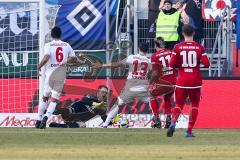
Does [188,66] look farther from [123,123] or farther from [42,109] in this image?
[123,123]

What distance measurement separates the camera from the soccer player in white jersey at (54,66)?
20.0m

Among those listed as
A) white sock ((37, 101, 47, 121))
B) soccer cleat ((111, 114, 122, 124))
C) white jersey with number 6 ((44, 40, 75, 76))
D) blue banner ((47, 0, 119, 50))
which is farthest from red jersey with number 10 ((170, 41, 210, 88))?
blue banner ((47, 0, 119, 50))

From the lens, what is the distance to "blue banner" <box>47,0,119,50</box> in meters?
24.3

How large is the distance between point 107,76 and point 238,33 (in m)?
3.55

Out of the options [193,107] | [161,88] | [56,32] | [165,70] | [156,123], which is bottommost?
[156,123]

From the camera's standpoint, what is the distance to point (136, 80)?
69.9 ft

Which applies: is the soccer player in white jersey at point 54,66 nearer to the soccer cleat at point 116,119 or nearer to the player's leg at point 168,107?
the player's leg at point 168,107

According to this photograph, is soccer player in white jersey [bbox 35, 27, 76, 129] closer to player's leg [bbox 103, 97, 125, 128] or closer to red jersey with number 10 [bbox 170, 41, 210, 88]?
player's leg [bbox 103, 97, 125, 128]

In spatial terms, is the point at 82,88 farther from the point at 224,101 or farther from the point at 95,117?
the point at 224,101

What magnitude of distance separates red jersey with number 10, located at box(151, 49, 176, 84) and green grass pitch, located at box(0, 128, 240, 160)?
9.17 ft

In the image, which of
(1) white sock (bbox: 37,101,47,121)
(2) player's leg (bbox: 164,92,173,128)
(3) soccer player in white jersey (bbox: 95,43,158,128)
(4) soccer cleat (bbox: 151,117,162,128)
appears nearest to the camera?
(1) white sock (bbox: 37,101,47,121)

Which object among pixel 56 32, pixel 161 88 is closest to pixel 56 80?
pixel 56 32

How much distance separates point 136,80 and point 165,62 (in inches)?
38.0

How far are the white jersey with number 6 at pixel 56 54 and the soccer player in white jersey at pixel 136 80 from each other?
1.31 meters
